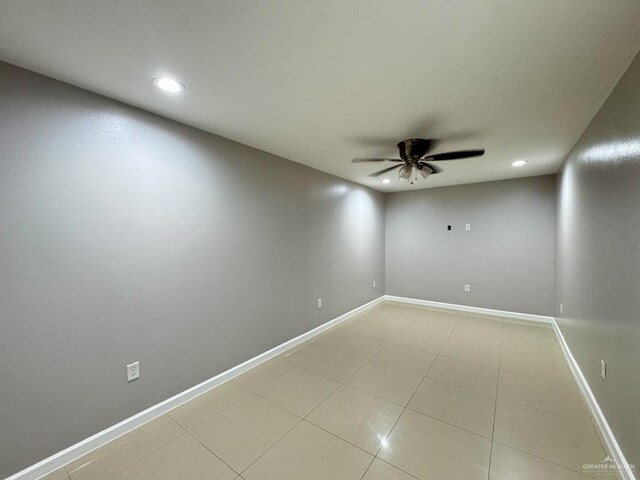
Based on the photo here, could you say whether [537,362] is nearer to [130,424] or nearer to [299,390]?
[299,390]

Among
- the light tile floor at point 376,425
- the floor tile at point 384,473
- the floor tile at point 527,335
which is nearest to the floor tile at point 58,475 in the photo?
the light tile floor at point 376,425

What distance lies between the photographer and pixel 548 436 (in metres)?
1.69

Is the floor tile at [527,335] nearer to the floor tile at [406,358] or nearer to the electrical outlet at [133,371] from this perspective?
the floor tile at [406,358]

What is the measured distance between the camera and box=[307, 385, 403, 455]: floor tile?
5.58 feet

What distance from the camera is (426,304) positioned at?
4.88 meters

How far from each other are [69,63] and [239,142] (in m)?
1.30

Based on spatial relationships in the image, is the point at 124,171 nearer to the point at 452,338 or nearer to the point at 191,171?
the point at 191,171

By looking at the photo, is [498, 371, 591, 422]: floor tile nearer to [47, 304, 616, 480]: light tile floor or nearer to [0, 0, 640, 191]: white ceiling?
[47, 304, 616, 480]: light tile floor

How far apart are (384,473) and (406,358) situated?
1.53 meters

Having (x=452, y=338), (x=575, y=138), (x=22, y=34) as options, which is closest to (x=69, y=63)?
(x=22, y=34)

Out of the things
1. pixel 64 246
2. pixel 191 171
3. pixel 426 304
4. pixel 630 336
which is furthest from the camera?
pixel 426 304

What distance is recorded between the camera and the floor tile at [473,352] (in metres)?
2.75

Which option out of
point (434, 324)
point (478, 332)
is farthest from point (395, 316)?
point (478, 332)

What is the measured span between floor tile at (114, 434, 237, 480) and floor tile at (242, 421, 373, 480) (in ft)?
0.59
